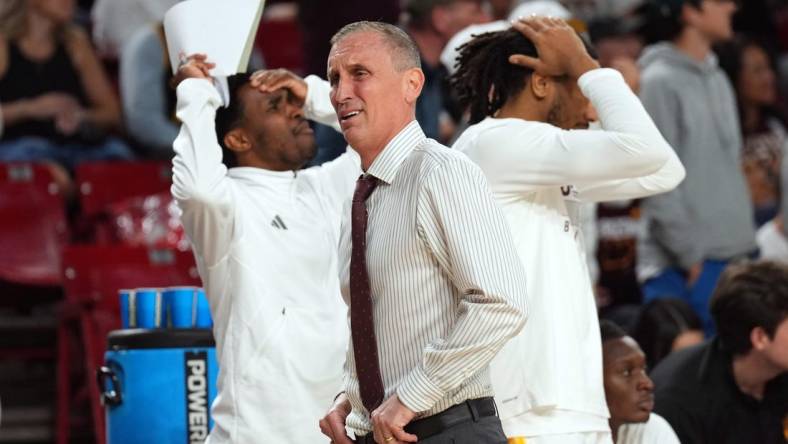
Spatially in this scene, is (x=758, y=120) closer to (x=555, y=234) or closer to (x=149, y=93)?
(x=149, y=93)

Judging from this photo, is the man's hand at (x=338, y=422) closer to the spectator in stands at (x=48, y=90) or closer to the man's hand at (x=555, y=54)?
the man's hand at (x=555, y=54)

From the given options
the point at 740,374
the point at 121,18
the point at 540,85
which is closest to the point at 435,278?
the point at 540,85

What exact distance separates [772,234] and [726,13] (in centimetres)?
123

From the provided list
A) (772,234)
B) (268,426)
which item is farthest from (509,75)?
(772,234)

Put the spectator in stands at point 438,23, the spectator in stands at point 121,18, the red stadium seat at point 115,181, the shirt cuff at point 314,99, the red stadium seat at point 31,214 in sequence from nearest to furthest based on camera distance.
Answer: the shirt cuff at point 314,99, the red stadium seat at point 31,214, the spectator in stands at point 438,23, the red stadium seat at point 115,181, the spectator in stands at point 121,18

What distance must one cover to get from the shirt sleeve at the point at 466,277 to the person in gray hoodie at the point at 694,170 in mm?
4354

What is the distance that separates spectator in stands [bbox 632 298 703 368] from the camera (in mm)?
6719

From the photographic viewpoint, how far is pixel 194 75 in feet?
14.3

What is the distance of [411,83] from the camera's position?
341cm

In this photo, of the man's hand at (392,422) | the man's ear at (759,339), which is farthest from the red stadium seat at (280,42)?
the man's hand at (392,422)

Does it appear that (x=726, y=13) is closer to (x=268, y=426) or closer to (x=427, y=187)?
(x=268, y=426)

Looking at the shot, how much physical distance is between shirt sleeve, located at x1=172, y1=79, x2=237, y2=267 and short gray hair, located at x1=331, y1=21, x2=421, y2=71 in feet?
2.94

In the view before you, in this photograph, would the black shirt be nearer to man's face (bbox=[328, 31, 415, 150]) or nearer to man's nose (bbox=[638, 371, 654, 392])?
man's nose (bbox=[638, 371, 654, 392])

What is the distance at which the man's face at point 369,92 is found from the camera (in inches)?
133
